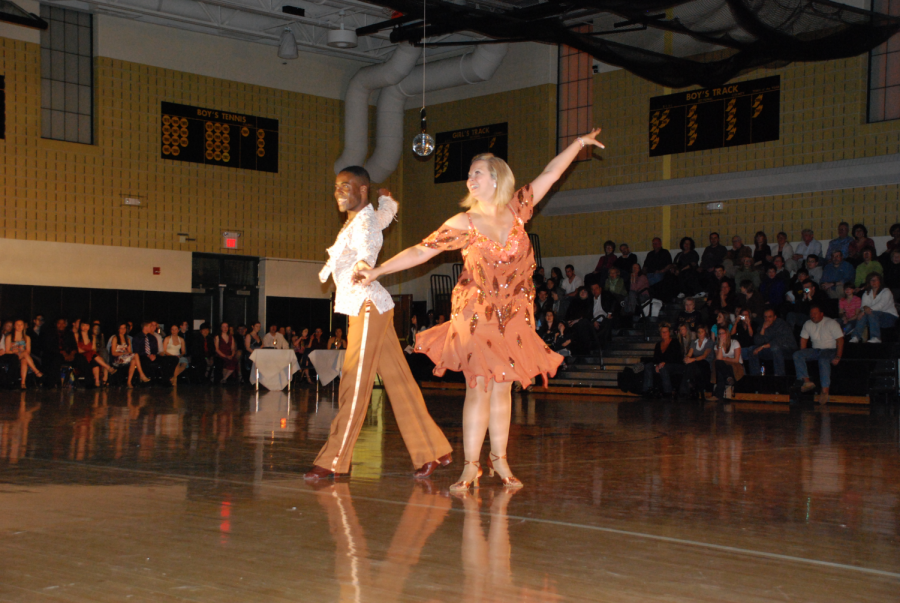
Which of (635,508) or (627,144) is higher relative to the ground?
(627,144)

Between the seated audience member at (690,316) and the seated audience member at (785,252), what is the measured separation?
1650mm

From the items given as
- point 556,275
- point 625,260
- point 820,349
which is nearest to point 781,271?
point 820,349

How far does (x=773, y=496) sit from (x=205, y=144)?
1789cm

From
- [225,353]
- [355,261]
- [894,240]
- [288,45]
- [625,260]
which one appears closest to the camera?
[355,261]

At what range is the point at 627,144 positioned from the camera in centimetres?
1884

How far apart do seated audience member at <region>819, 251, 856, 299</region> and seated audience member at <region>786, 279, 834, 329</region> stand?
23 cm

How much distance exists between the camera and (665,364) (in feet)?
45.5

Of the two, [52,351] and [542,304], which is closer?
[52,351]

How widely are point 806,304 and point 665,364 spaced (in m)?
2.21

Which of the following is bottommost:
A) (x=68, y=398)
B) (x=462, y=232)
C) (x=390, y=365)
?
(x=68, y=398)

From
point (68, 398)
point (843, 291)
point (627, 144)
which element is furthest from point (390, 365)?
point (627, 144)

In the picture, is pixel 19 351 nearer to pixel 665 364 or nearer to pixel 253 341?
pixel 253 341

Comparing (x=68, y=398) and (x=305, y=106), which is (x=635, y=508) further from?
(x=305, y=106)

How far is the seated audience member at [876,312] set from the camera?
12.9 metres
